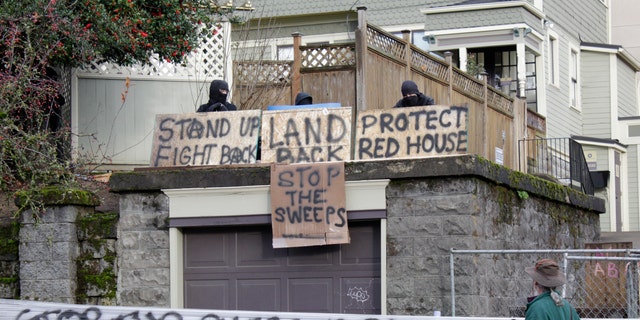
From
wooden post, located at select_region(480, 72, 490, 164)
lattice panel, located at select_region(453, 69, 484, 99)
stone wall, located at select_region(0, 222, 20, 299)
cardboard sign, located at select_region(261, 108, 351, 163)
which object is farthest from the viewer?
lattice panel, located at select_region(453, 69, 484, 99)

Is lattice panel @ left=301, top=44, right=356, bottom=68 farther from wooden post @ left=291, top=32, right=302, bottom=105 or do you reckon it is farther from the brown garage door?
the brown garage door

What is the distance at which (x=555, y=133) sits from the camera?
27.2 meters

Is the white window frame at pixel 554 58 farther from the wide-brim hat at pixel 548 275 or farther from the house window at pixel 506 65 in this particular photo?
the wide-brim hat at pixel 548 275

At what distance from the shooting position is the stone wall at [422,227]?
1130 cm

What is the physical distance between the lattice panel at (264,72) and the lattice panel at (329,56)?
1.00 feet

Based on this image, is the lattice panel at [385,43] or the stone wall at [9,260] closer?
the stone wall at [9,260]

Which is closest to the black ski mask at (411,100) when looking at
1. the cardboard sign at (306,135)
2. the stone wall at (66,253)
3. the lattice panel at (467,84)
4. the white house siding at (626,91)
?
the cardboard sign at (306,135)

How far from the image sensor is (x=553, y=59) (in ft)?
91.1

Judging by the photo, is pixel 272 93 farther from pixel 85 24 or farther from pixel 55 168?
pixel 55 168

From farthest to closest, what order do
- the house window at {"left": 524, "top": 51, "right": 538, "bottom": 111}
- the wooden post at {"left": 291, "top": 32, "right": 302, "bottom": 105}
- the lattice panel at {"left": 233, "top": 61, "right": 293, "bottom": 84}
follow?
the house window at {"left": 524, "top": 51, "right": 538, "bottom": 111} < the lattice panel at {"left": 233, "top": 61, "right": 293, "bottom": 84} < the wooden post at {"left": 291, "top": 32, "right": 302, "bottom": 105}

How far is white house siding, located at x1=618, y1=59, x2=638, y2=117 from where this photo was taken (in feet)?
99.8

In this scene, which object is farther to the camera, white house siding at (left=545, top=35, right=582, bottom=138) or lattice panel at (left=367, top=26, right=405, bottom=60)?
white house siding at (left=545, top=35, right=582, bottom=138)

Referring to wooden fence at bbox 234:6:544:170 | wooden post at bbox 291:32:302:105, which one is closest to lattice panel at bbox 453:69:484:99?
wooden fence at bbox 234:6:544:170

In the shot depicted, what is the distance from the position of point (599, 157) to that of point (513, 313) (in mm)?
16973
